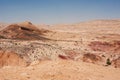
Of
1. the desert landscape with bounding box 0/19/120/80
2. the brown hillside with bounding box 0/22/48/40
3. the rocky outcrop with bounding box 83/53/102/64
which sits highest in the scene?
the brown hillside with bounding box 0/22/48/40

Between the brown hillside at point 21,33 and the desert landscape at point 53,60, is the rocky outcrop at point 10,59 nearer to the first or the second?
the desert landscape at point 53,60

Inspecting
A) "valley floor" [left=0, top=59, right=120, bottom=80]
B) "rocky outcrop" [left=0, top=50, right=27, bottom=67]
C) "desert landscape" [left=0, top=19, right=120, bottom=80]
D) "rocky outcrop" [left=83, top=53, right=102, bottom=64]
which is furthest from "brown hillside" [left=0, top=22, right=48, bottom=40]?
"valley floor" [left=0, top=59, right=120, bottom=80]

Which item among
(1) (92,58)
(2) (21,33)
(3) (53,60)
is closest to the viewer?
(3) (53,60)

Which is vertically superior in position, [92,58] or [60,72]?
[60,72]

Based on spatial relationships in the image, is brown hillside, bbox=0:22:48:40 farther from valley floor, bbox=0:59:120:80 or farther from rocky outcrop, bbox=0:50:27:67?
valley floor, bbox=0:59:120:80

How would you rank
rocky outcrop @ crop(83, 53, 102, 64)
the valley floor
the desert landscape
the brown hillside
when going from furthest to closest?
the brown hillside
rocky outcrop @ crop(83, 53, 102, 64)
the desert landscape
the valley floor

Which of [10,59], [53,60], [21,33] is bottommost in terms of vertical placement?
[10,59]

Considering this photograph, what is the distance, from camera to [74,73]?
17812mm

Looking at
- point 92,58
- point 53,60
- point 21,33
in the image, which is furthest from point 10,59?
point 21,33

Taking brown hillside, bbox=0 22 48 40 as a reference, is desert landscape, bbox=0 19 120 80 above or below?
below

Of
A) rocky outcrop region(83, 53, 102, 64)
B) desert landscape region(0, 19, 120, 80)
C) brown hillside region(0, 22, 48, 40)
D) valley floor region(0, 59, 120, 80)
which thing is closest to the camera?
valley floor region(0, 59, 120, 80)

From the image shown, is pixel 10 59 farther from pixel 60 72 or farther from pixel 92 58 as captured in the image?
pixel 60 72

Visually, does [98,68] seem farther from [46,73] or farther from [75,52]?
[75,52]

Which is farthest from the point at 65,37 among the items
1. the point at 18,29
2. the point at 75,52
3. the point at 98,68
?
the point at 98,68
